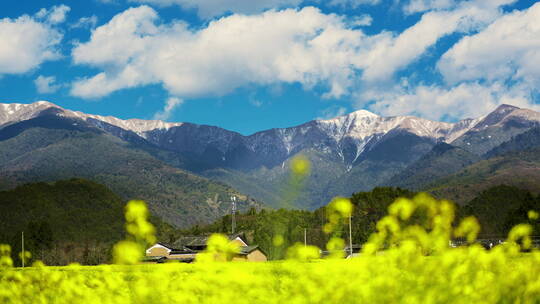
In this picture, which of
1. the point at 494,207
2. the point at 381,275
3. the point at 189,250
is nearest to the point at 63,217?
the point at 189,250

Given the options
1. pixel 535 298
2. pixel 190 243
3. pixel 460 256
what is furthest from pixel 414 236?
pixel 190 243

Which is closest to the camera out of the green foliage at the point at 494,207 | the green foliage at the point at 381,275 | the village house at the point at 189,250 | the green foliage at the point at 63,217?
the green foliage at the point at 381,275

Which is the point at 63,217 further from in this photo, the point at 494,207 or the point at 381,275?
the point at 381,275

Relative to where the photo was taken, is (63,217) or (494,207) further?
(63,217)

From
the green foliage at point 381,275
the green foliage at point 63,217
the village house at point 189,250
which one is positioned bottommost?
the village house at point 189,250

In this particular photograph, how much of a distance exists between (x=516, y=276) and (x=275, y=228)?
8596 millimetres

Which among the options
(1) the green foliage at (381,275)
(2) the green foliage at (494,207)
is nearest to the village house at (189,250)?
(2) the green foliage at (494,207)

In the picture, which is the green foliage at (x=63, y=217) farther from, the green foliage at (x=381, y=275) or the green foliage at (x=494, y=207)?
the green foliage at (x=381, y=275)

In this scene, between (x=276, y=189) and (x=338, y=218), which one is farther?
(x=338, y=218)

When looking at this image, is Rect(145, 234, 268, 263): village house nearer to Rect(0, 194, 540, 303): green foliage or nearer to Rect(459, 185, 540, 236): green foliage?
Answer: Rect(459, 185, 540, 236): green foliage

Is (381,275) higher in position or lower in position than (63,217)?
lower

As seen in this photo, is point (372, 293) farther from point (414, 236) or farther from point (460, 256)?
point (460, 256)

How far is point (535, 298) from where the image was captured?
43.4ft

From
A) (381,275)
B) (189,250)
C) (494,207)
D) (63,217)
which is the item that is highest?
(63,217)
